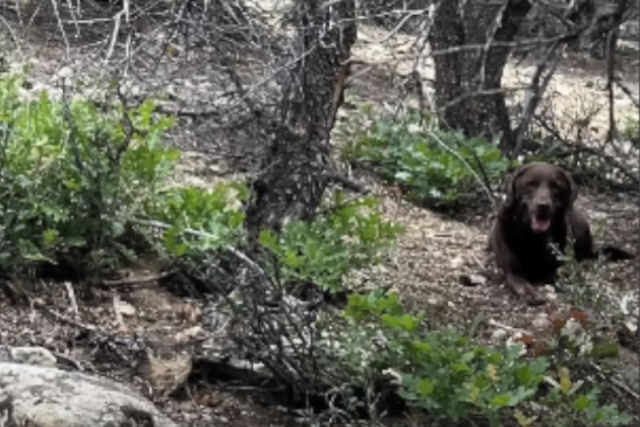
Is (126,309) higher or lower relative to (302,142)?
lower

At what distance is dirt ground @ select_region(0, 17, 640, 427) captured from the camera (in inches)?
190

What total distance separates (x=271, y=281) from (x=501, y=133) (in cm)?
519

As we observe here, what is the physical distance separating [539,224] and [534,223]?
31mm

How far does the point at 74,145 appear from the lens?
538cm

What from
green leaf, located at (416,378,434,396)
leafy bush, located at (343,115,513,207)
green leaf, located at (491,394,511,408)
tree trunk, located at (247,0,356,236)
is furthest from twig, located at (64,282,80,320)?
leafy bush, located at (343,115,513,207)

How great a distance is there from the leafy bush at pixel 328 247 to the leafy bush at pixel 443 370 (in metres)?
0.46

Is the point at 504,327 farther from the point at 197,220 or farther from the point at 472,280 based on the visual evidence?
the point at 197,220

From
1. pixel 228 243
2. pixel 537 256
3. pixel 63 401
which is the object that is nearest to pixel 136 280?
pixel 228 243

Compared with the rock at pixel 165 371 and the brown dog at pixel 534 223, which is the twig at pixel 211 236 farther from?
the brown dog at pixel 534 223

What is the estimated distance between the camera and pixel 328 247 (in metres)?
5.36

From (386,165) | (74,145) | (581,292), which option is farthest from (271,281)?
(386,165)

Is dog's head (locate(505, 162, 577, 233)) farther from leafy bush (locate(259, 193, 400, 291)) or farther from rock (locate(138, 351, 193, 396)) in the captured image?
rock (locate(138, 351, 193, 396))

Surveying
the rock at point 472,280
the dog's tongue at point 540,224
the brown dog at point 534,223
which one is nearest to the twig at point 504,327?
the rock at point 472,280

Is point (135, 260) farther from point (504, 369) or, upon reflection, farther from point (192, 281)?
point (504, 369)
